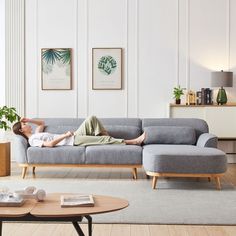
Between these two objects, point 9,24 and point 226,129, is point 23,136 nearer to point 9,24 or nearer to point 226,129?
point 9,24

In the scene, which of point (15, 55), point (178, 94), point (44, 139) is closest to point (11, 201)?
point (44, 139)

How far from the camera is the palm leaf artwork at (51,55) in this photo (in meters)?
7.83

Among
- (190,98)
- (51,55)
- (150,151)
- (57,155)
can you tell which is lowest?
(57,155)

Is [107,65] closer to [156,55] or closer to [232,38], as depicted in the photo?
[156,55]

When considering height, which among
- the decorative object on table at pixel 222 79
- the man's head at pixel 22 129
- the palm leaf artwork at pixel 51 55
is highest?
the palm leaf artwork at pixel 51 55

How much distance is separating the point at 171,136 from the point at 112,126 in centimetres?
79

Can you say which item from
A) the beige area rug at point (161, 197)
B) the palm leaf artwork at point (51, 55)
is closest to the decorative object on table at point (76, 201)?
the beige area rug at point (161, 197)

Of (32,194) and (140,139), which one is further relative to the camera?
(140,139)

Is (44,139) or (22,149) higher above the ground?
(44,139)

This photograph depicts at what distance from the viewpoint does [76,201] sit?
3.06m

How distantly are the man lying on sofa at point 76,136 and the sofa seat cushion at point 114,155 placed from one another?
9.9 inches

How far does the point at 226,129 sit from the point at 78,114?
224 centimetres

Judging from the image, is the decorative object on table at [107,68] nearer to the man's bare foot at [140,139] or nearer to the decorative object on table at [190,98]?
the decorative object on table at [190,98]

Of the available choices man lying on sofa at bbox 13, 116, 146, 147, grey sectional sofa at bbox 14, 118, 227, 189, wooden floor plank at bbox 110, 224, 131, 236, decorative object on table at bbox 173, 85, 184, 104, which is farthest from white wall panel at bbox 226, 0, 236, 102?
wooden floor plank at bbox 110, 224, 131, 236
